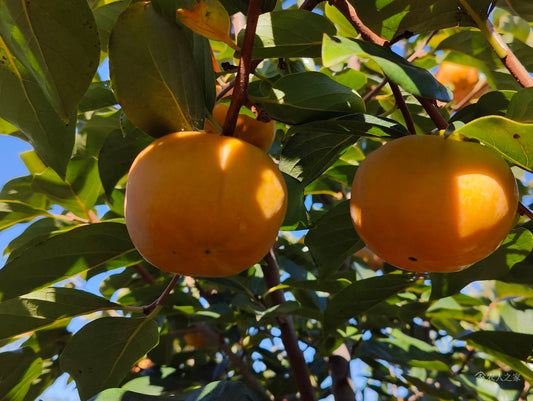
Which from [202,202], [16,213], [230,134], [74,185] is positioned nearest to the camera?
[202,202]

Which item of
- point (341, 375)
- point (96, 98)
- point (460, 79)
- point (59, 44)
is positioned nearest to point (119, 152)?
point (96, 98)

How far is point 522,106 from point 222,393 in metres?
0.89

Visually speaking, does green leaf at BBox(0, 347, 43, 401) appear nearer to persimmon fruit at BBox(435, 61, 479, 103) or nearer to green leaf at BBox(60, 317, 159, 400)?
green leaf at BBox(60, 317, 159, 400)

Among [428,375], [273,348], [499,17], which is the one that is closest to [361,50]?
[499,17]

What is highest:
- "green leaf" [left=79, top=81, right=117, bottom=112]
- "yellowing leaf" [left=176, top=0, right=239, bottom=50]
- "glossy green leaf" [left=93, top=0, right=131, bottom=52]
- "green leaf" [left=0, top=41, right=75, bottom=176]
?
"yellowing leaf" [left=176, top=0, right=239, bottom=50]

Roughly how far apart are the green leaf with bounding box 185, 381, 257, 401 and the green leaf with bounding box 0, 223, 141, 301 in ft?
1.22

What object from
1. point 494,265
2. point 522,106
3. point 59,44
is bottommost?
point 494,265

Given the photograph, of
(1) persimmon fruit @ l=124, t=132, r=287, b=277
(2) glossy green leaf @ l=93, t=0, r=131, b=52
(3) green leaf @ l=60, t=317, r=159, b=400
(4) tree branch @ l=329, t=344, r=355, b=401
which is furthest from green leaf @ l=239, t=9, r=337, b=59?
(4) tree branch @ l=329, t=344, r=355, b=401

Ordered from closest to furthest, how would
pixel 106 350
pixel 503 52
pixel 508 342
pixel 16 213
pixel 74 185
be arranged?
pixel 503 52, pixel 106 350, pixel 508 342, pixel 74 185, pixel 16 213

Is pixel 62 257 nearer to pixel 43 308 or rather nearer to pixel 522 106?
pixel 43 308

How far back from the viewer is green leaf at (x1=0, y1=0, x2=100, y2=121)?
2.42ft

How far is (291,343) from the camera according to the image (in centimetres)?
175

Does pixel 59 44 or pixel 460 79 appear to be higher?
pixel 59 44

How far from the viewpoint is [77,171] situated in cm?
167
